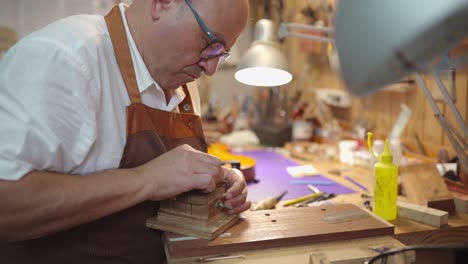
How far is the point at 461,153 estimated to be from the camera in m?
1.45

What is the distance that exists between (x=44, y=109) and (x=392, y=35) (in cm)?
80

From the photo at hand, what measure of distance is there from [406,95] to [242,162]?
106 cm

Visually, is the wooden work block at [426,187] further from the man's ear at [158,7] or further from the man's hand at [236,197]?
the man's ear at [158,7]

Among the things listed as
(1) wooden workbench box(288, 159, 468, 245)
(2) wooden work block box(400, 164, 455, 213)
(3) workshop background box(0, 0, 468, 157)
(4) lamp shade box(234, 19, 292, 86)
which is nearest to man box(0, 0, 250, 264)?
(4) lamp shade box(234, 19, 292, 86)

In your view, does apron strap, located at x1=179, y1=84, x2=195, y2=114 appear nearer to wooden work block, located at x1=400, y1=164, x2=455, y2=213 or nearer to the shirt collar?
the shirt collar

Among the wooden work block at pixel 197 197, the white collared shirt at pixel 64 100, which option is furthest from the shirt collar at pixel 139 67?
the wooden work block at pixel 197 197

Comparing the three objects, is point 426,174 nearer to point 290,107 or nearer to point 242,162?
point 242,162

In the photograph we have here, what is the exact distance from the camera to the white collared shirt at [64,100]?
0.97 meters

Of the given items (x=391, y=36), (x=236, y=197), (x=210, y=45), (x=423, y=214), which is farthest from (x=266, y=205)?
(x=391, y=36)

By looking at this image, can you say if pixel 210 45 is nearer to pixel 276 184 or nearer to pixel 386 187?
pixel 386 187

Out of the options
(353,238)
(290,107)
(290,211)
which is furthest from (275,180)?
(290,107)

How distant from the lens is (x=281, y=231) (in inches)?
46.4

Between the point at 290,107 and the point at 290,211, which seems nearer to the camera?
the point at 290,211

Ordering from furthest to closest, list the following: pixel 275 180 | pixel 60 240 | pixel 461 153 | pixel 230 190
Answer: pixel 275 180
pixel 461 153
pixel 230 190
pixel 60 240
